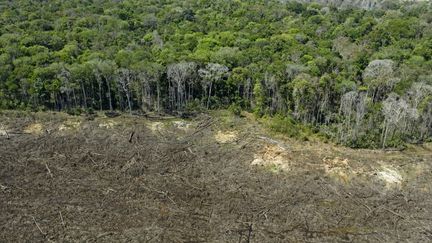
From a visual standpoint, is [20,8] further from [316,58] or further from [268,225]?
[268,225]

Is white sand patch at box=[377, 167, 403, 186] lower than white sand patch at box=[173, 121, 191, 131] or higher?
lower

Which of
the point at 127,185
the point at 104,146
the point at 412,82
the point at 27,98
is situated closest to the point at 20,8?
the point at 27,98

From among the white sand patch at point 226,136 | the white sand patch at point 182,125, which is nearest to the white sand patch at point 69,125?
the white sand patch at point 182,125

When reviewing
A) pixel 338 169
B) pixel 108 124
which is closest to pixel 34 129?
pixel 108 124

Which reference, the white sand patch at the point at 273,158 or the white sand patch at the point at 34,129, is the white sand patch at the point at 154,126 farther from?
the white sand patch at the point at 273,158

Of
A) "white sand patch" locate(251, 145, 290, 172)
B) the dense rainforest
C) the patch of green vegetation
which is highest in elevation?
the dense rainforest

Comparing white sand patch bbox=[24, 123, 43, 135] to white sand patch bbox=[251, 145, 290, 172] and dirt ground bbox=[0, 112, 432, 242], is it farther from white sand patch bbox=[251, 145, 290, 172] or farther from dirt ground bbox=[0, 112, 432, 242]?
white sand patch bbox=[251, 145, 290, 172]

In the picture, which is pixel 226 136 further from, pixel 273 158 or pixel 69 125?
pixel 69 125

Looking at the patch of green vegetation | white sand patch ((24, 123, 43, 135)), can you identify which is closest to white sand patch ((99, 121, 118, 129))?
white sand patch ((24, 123, 43, 135))
